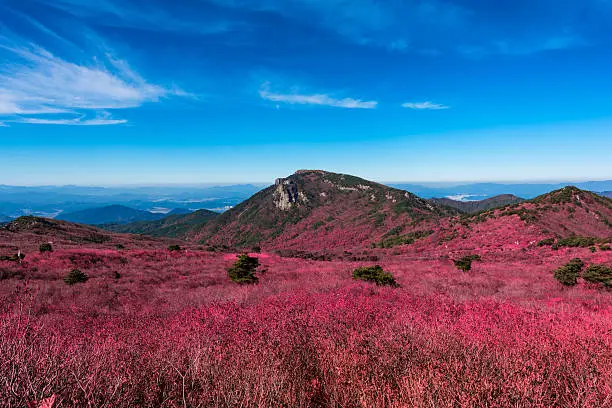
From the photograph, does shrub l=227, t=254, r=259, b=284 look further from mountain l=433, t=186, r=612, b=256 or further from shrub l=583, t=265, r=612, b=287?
mountain l=433, t=186, r=612, b=256

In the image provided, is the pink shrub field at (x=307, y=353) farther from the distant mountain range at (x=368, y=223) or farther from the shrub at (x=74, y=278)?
the distant mountain range at (x=368, y=223)

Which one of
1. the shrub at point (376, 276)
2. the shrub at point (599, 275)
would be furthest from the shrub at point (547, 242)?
the shrub at point (376, 276)

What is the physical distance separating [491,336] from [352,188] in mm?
148885

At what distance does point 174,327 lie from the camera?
6559 millimetres

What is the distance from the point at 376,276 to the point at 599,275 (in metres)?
10.6

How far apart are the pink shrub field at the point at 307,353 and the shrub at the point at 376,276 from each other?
2.71 meters

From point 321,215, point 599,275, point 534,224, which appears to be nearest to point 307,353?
point 599,275

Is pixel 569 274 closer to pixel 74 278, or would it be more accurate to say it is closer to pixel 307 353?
pixel 307 353

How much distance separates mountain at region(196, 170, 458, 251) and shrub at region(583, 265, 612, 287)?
64.5 meters

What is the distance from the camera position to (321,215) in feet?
427

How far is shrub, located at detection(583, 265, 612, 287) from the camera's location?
43.5ft

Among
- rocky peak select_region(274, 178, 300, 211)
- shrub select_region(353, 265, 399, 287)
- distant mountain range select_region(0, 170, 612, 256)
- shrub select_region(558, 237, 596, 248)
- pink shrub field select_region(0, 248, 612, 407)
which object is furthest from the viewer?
rocky peak select_region(274, 178, 300, 211)

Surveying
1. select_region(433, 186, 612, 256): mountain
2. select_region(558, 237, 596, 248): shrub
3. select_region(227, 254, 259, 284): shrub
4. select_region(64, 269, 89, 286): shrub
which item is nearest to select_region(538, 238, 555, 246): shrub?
select_region(433, 186, 612, 256): mountain

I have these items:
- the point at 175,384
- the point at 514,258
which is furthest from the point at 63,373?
the point at 514,258
